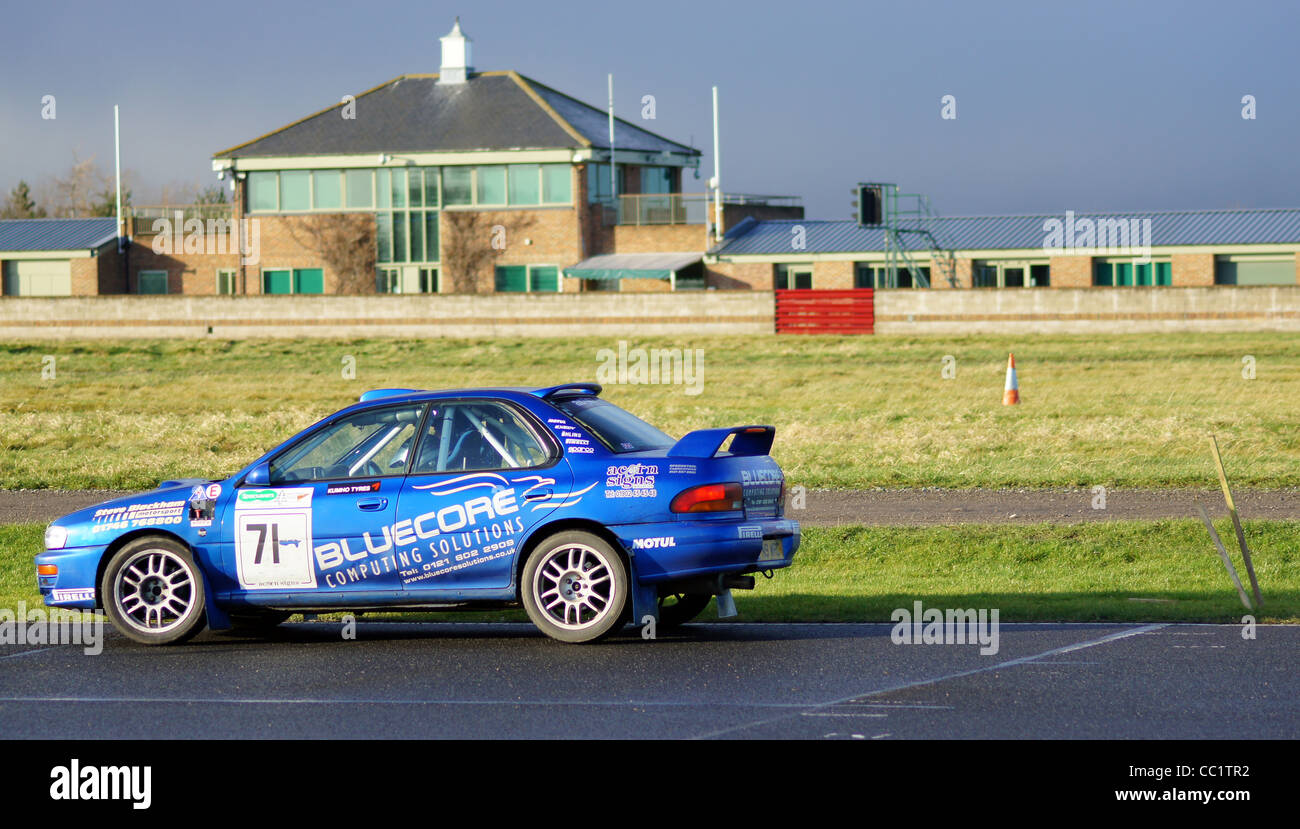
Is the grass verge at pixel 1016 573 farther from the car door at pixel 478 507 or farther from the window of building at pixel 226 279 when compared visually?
the window of building at pixel 226 279

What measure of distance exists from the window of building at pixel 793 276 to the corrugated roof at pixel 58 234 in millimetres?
25943

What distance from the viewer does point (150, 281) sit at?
201 feet

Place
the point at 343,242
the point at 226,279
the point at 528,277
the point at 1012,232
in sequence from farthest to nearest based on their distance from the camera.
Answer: the point at 226,279
the point at 343,242
the point at 528,277
the point at 1012,232

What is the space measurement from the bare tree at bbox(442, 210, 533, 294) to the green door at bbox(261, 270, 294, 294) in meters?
6.20

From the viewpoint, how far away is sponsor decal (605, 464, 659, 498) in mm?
8938

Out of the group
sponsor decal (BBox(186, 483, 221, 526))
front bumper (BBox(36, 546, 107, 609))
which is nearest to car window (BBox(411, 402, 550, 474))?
sponsor decal (BBox(186, 483, 221, 526))

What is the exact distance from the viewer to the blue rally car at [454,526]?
8953mm

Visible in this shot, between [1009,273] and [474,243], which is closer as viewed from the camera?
[1009,273]

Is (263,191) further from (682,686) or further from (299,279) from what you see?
(682,686)

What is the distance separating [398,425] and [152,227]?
55277 millimetres

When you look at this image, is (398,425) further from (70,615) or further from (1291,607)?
(1291,607)

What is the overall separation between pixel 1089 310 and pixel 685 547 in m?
32.2

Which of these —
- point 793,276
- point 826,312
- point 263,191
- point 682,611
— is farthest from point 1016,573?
point 263,191
